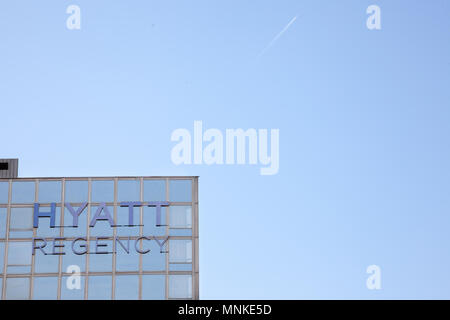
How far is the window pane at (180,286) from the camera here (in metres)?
46.6

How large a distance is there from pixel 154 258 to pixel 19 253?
9.39 m

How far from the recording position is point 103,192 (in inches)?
1923

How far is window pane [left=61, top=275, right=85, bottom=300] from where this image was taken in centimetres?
4634

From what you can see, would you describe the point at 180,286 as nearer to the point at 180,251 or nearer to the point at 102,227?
the point at 180,251

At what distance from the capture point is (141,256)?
47.7 metres

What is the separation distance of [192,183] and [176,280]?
22.4ft

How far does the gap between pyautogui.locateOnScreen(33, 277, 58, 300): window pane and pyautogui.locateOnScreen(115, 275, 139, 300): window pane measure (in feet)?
13.8

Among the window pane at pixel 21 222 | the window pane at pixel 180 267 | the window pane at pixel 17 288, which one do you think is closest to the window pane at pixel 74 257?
the window pane at pixel 17 288

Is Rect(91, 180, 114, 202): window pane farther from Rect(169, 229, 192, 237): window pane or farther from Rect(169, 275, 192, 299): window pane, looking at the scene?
Rect(169, 275, 192, 299): window pane

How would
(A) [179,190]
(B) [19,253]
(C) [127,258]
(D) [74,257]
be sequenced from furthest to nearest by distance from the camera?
1. (A) [179,190]
2. (B) [19,253]
3. (D) [74,257]
4. (C) [127,258]

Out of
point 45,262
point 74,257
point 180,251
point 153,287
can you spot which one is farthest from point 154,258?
point 45,262

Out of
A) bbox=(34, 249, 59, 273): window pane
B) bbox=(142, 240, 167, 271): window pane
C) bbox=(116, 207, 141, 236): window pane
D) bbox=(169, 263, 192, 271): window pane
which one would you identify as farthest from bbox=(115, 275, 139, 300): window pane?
bbox=(34, 249, 59, 273): window pane
